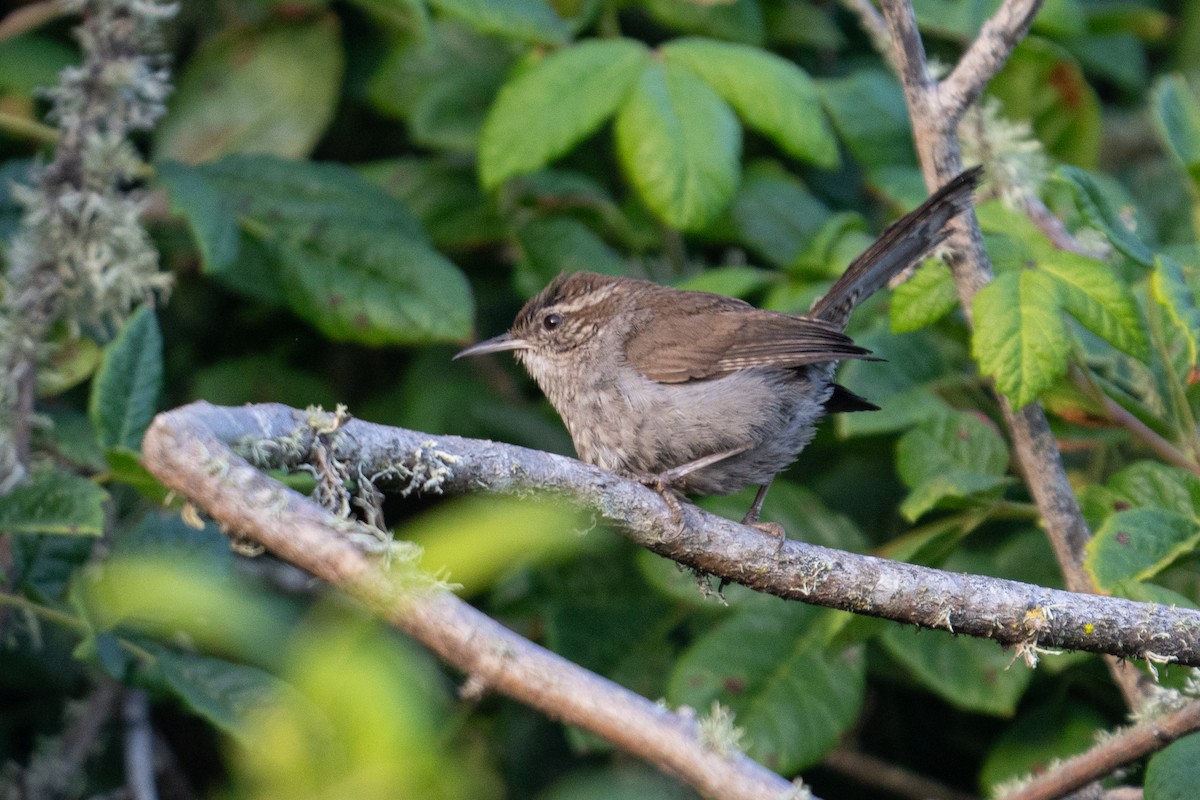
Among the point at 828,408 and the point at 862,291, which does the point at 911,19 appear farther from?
the point at 828,408

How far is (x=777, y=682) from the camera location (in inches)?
142

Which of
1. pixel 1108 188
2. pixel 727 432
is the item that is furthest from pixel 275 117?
pixel 1108 188

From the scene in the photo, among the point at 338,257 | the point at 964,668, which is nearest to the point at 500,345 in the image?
the point at 338,257

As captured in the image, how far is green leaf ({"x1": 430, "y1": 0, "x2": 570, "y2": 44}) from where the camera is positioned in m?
3.91

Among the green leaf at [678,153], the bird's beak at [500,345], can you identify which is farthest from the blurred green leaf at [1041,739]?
the bird's beak at [500,345]

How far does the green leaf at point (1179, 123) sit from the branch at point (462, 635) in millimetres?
3010

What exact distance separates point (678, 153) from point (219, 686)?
2196 millimetres

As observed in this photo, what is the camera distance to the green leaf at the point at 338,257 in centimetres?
407

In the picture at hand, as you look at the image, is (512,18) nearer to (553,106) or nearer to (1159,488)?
(553,106)

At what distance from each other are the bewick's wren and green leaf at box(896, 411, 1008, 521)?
0.85ft

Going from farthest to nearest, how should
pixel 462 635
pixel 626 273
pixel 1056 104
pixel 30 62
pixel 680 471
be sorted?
pixel 1056 104, pixel 626 273, pixel 30 62, pixel 680 471, pixel 462 635

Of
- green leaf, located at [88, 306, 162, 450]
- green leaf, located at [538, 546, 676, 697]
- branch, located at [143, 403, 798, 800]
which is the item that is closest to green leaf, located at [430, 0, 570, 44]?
green leaf, located at [88, 306, 162, 450]

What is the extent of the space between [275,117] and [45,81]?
0.83 m

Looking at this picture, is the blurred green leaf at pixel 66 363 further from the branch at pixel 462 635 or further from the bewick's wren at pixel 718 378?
the branch at pixel 462 635
